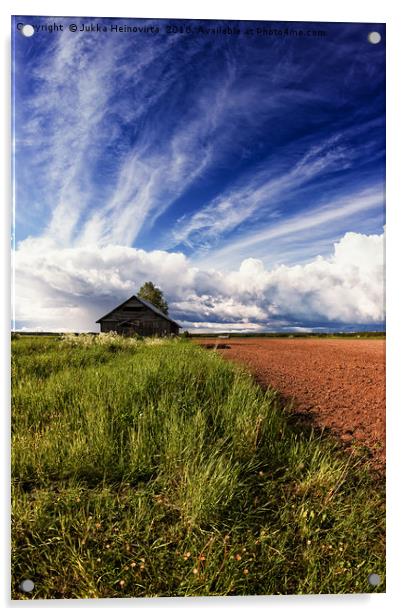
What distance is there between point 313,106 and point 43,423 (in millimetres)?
2362

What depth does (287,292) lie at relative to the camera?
2527 millimetres

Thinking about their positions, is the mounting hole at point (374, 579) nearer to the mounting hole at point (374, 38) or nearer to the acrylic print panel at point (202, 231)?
the acrylic print panel at point (202, 231)

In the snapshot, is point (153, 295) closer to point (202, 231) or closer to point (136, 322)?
point (136, 322)

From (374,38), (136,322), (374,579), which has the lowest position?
(374,579)

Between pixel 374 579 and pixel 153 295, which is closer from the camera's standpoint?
pixel 374 579

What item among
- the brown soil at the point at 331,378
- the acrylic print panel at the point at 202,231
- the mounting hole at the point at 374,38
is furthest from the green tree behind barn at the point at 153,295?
the mounting hole at the point at 374,38

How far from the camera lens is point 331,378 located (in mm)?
2650

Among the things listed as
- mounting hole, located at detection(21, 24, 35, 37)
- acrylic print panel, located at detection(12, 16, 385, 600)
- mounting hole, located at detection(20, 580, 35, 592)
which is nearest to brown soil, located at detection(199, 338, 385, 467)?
acrylic print panel, located at detection(12, 16, 385, 600)

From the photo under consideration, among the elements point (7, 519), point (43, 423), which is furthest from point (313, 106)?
point (7, 519)

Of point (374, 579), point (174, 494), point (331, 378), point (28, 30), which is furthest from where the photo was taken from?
point (331, 378)
